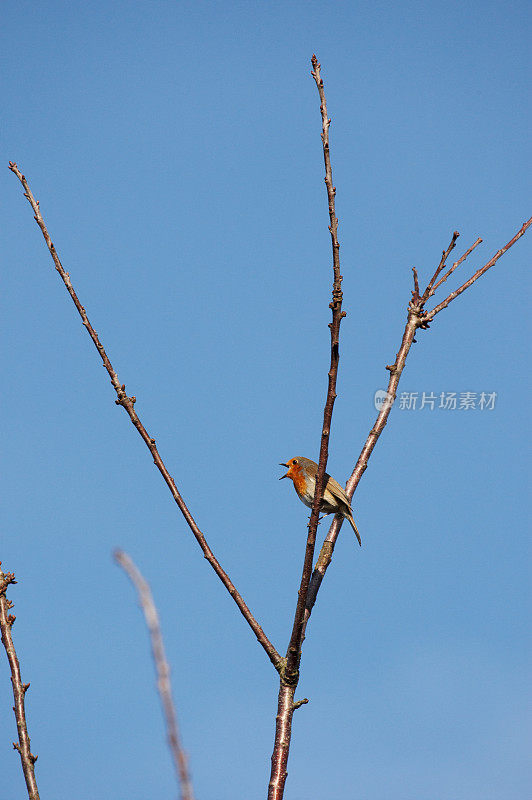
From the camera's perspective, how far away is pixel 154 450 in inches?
149

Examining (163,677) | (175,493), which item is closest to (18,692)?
(175,493)

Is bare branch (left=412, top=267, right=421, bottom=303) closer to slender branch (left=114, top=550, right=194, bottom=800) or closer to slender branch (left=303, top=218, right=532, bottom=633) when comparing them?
slender branch (left=303, top=218, right=532, bottom=633)

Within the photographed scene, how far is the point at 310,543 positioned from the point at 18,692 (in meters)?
1.41

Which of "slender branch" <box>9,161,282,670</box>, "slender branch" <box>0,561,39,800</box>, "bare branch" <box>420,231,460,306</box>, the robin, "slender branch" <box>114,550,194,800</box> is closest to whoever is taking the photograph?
"slender branch" <box>114,550,194,800</box>

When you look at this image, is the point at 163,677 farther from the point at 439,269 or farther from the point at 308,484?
the point at 308,484

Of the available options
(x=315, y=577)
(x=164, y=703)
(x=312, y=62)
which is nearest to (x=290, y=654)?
(x=315, y=577)

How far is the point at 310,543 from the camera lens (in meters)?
3.36

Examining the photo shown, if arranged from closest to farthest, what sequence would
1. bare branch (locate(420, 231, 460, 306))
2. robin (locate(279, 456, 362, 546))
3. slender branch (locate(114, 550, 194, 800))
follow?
slender branch (locate(114, 550, 194, 800)), bare branch (locate(420, 231, 460, 306)), robin (locate(279, 456, 362, 546))

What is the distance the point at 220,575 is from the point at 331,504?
3849 millimetres

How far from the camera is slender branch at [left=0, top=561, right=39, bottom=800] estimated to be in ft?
9.61

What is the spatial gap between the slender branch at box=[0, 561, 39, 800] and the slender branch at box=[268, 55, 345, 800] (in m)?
1.00

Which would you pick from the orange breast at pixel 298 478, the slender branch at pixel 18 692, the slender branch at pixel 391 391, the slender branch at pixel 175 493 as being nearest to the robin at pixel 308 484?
the orange breast at pixel 298 478

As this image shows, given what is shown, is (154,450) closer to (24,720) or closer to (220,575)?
(220,575)

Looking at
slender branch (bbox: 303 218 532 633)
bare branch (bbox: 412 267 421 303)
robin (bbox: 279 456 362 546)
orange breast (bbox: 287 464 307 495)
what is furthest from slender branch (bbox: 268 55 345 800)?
orange breast (bbox: 287 464 307 495)
